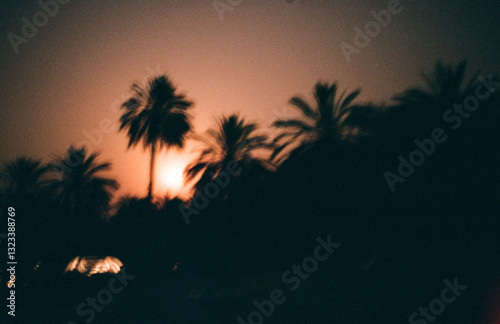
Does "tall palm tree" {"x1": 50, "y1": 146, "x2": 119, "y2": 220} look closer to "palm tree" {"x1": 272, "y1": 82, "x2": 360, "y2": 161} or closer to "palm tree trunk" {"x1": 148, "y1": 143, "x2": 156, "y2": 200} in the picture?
"palm tree trunk" {"x1": 148, "y1": 143, "x2": 156, "y2": 200}

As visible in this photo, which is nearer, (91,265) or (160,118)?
(91,265)

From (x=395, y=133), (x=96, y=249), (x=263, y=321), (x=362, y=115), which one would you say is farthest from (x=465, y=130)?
(x=96, y=249)

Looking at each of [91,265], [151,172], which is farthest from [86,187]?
[91,265]

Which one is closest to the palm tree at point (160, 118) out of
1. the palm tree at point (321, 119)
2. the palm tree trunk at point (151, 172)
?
the palm tree trunk at point (151, 172)

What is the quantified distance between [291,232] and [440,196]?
24.7 ft

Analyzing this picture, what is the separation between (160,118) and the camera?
24.6 metres

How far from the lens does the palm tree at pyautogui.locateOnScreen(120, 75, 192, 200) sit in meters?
24.5

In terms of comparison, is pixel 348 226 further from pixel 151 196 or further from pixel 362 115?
pixel 151 196

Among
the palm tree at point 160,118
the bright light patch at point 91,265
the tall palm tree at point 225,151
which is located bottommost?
the bright light patch at point 91,265

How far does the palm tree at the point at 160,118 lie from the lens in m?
24.5

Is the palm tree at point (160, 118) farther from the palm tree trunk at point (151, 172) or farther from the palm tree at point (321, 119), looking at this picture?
the palm tree at point (321, 119)

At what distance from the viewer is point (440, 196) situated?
14102 mm

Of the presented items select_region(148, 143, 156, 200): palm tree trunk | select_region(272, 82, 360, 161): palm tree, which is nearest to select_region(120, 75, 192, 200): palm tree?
select_region(148, 143, 156, 200): palm tree trunk

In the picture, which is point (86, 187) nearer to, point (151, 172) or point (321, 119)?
point (151, 172)
